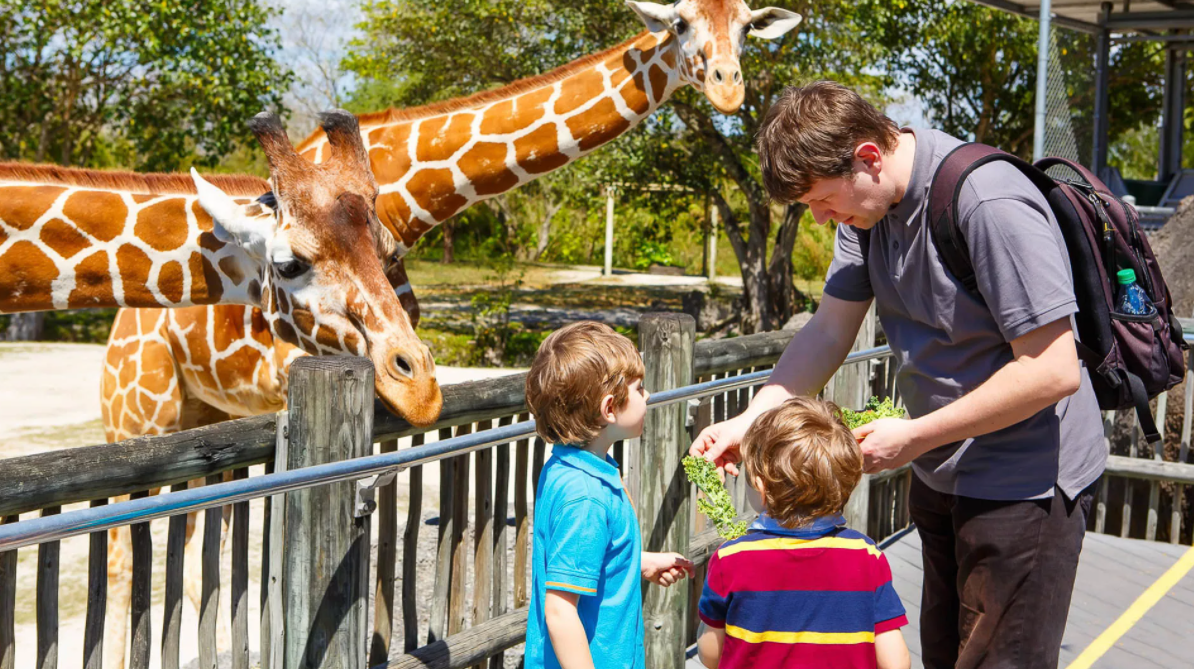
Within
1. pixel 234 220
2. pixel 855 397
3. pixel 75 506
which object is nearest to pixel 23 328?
pixel 75 506

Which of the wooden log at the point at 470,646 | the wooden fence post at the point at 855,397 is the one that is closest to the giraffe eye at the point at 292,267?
the wooden log at the point at 470,646

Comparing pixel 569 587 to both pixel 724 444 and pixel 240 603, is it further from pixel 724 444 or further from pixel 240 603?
pixel 240 603

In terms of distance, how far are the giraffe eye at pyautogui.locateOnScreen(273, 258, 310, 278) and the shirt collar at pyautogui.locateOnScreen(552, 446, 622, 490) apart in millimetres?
1595

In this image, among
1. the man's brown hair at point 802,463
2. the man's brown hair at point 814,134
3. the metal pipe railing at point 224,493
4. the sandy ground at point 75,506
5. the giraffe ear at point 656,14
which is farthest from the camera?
the giraffe ear at point 656,14

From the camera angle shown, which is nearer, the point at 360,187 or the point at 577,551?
the point at 577,551

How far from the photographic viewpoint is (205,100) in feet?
46.9

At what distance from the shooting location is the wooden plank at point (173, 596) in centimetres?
244

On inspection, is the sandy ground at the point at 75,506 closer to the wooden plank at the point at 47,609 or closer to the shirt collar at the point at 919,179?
the wooden plank at the point at 47,609

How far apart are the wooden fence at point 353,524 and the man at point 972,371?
85cm

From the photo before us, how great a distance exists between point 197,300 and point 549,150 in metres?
2.04

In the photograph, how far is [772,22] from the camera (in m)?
6.16

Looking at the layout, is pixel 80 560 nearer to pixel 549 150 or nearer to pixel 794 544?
pixel 549 150

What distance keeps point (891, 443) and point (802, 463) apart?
26 centimetres

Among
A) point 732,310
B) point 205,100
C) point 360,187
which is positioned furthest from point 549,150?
point 732,310
